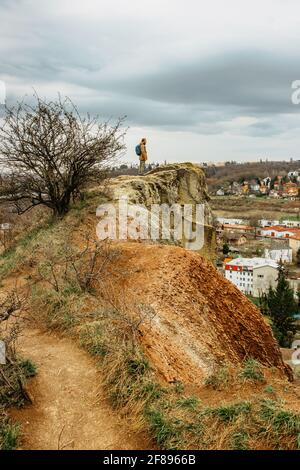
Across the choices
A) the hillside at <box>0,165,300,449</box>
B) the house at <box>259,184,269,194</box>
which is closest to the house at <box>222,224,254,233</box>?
the house at <box>259,184,269,194</box>

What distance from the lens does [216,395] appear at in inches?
165

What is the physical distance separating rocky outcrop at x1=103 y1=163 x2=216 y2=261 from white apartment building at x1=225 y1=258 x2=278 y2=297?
39.6 meters

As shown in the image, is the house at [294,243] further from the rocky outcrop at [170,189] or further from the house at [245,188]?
the rocky outcrop at [170,189]

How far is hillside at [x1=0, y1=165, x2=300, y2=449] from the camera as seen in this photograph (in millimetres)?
3520

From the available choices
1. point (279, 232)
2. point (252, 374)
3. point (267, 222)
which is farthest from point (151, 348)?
point (267, 222)

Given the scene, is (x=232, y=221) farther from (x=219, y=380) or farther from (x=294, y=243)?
(x=219, y=380)

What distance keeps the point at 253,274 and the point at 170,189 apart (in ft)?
140

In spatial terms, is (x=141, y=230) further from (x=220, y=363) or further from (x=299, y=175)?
(x=299, y=175)

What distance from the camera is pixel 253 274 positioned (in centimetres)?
5312

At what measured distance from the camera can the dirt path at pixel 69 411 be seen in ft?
11.4

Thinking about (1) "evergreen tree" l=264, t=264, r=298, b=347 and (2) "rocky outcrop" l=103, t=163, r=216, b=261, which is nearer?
(2) "rocky outcrop" l=103, t=163, r=216, b=261

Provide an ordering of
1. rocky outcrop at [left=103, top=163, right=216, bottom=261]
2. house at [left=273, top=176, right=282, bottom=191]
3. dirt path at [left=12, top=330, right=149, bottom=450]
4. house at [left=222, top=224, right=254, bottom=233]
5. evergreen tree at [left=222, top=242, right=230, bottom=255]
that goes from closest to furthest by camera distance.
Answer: dirt path at [left=12, top=330, right=149, bottom=450] < rocky outcrop at [left=103, top=163, right=216, bottom=261] < evergreen tree at [left=222, top=242, right=230, bottom=255] < house at [left=222, top=224, right=254, bottom=233] < house at [left=273, top=176, right=282, bottom=191]

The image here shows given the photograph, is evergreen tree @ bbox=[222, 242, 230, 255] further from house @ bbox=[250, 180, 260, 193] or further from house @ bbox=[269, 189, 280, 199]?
house @ bbox=[250, 180, 260, 193]
